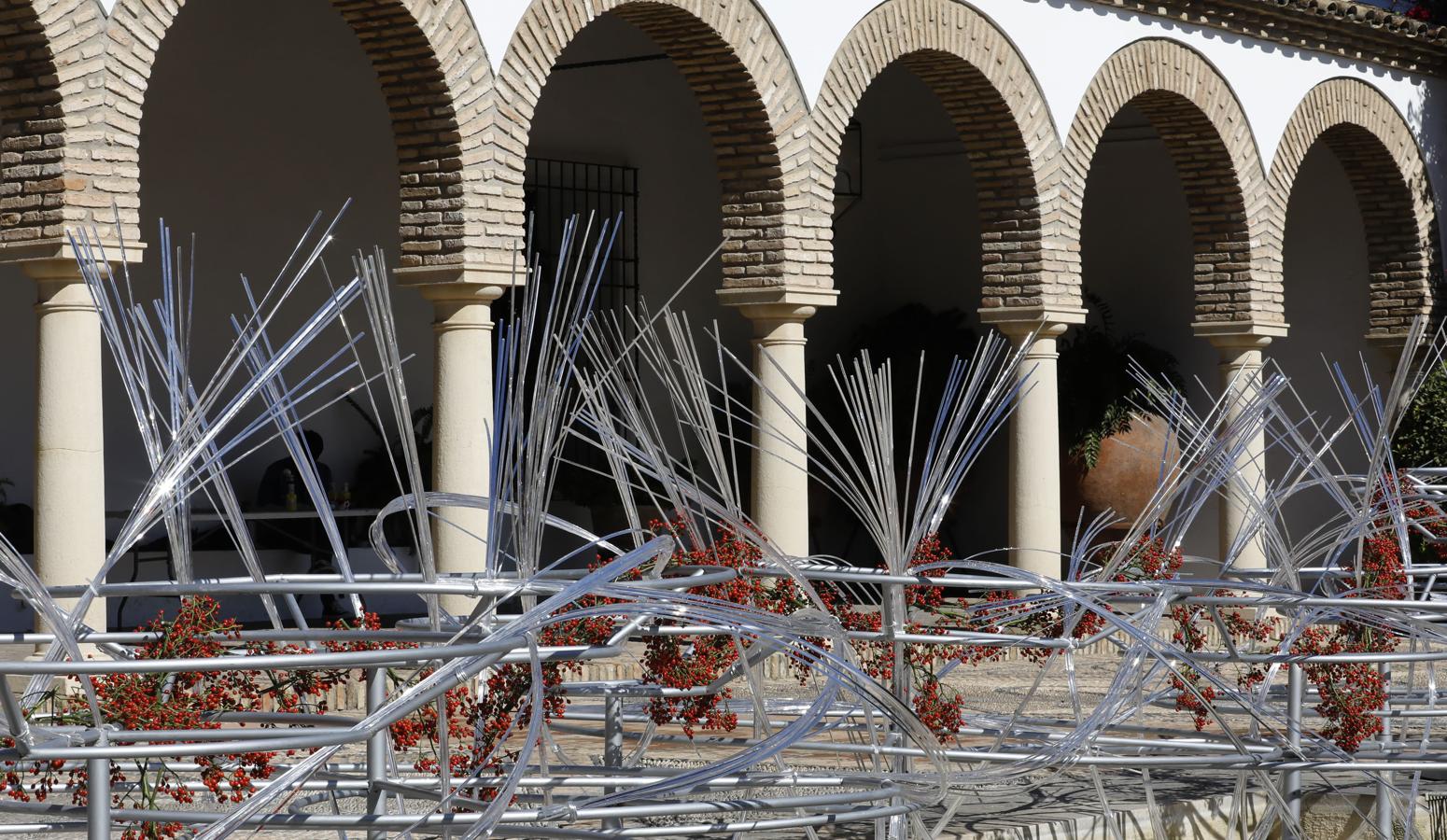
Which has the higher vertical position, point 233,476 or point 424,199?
point 424,199

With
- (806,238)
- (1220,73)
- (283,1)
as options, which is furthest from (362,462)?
(1220,73)

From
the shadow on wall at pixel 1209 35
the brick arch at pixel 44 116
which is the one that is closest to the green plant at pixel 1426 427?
the shadow on wall at pixel 1209 35

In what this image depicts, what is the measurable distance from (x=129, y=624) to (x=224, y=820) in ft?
24.4

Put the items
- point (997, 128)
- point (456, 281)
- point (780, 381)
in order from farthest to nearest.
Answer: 1. point (997, 128)
2. point (780, 381)
3. point (456, 281)

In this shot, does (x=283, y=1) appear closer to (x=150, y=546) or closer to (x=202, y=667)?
(x=150, y=546)

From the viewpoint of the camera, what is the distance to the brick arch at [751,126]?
930 centimetres

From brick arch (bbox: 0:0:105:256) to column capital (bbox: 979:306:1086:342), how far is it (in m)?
5.28

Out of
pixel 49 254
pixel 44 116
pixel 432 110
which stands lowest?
pixel 49 254

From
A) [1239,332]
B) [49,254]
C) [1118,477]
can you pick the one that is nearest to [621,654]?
[49,254]

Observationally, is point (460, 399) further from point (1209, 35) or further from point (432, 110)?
point (1209, 35)

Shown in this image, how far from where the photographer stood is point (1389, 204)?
13211mm

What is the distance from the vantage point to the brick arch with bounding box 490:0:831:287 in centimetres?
930

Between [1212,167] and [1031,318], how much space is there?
2049 mm

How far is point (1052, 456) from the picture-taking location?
10.8m
